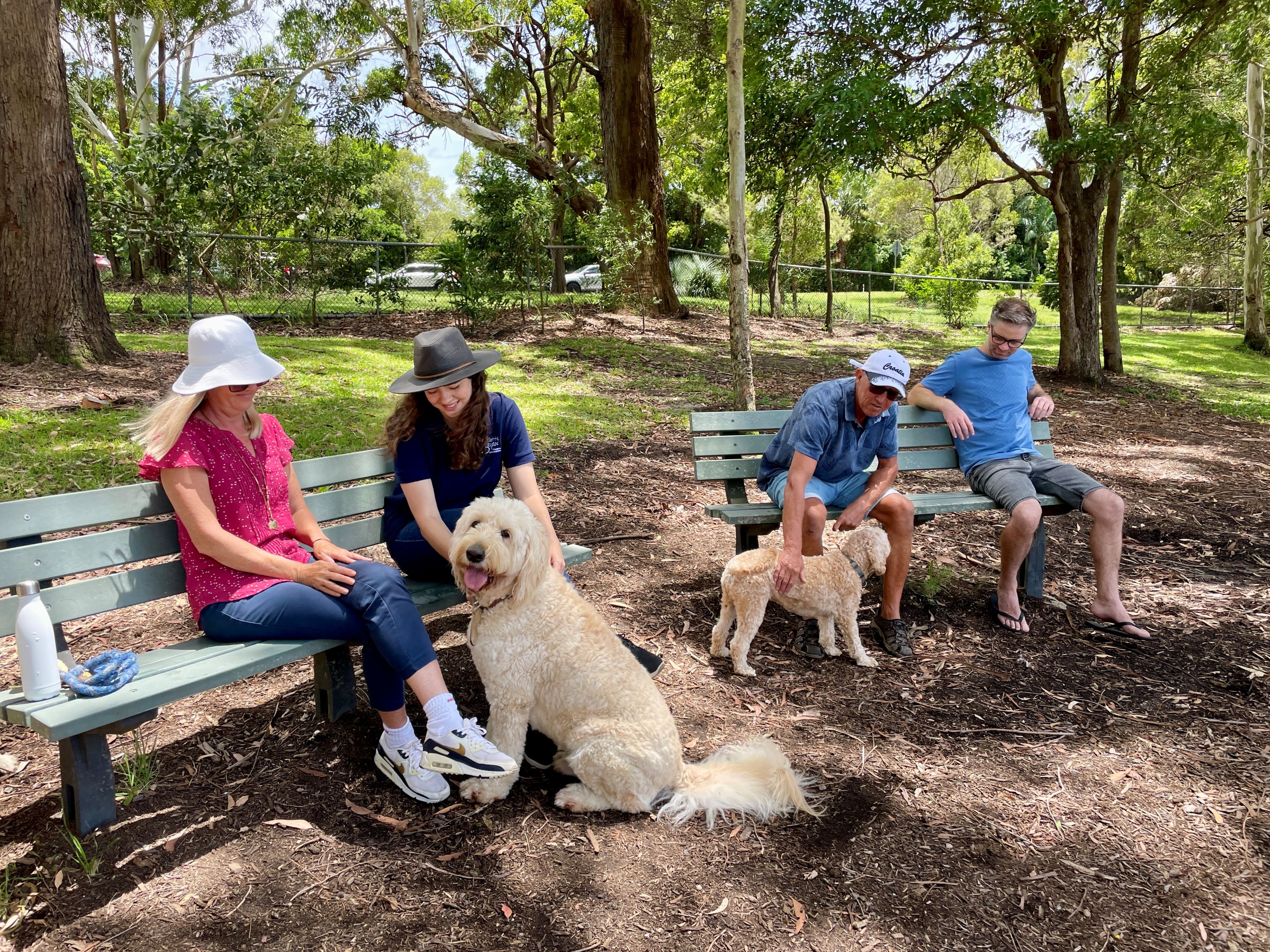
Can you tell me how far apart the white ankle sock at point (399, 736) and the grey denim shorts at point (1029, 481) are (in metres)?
3.44

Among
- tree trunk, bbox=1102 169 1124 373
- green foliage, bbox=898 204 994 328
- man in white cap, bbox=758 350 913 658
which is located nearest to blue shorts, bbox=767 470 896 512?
man in white cap, bbox=758 350 913 658

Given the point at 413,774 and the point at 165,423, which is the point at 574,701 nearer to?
the point at 413,774

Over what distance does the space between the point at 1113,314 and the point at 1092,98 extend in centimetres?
419

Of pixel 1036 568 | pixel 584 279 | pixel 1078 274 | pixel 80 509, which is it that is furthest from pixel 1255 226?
pixel 80 509

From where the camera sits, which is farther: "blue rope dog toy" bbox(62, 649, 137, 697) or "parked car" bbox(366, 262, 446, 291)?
"parked car" bbox(366, 262, 446, 291)

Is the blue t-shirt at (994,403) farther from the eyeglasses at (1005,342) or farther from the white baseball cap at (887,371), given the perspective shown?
the white baseball cap at (887,371)

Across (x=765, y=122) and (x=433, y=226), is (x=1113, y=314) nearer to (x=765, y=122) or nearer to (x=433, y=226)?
(x=765, y=122)

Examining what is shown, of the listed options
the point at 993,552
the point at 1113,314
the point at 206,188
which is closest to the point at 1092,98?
the point at 1113,314

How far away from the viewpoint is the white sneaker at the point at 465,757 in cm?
292

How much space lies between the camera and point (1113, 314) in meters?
13.5

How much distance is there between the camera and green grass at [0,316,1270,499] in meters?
5.96

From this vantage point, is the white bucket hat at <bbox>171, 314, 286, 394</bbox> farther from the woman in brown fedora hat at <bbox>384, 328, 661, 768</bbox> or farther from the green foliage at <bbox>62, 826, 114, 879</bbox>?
the green foliage at <bbox>62, 826, 114, 879</bbox>

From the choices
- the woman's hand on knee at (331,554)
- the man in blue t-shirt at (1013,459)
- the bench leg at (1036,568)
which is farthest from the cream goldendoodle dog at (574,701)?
the bench leg at (1036,568)

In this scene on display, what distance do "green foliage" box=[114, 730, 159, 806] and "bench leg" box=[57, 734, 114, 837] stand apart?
21cm
